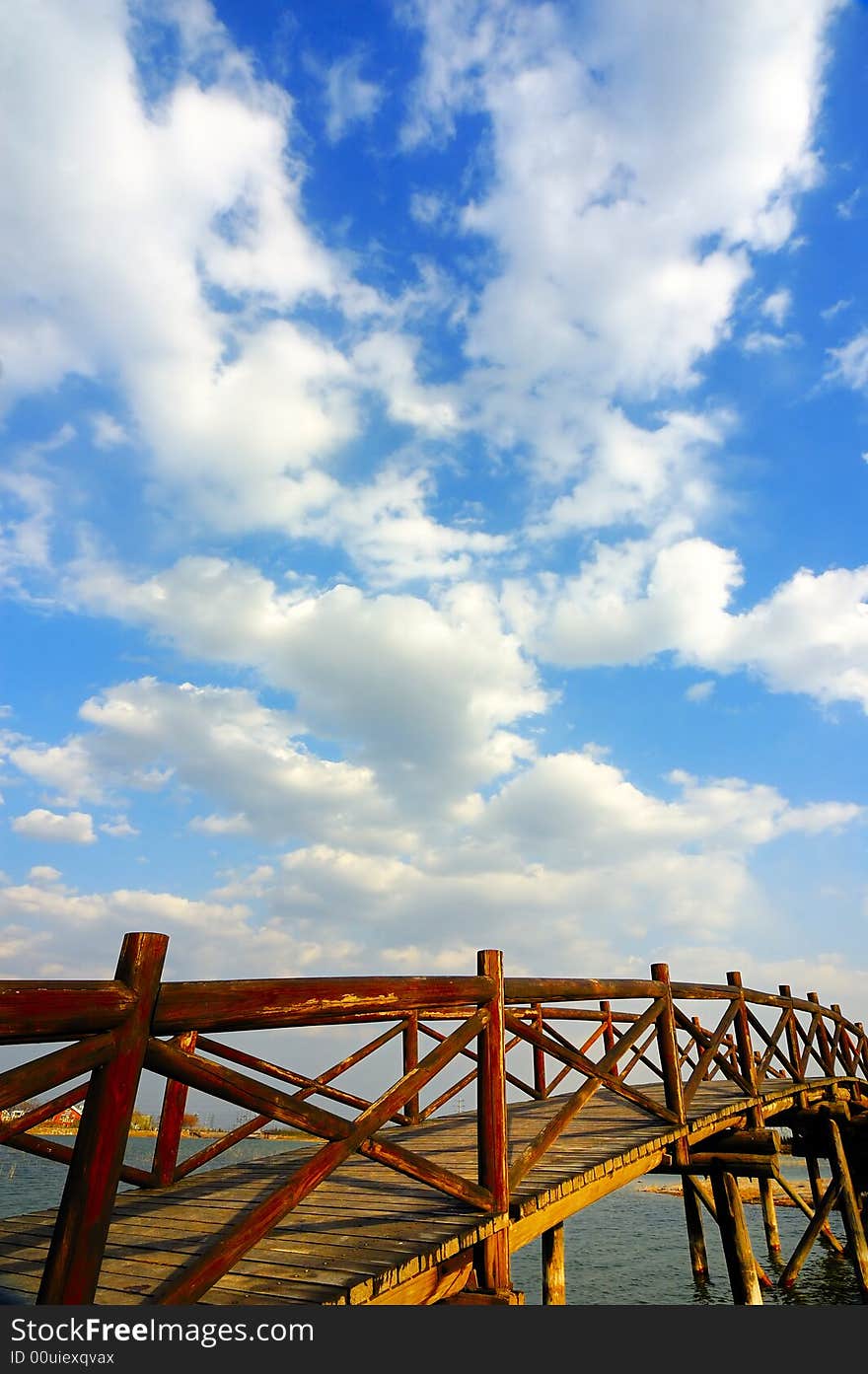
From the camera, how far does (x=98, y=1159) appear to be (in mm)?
2844

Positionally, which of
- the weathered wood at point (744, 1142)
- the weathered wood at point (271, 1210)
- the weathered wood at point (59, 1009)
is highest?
the weathered wood at point (744, 1142)

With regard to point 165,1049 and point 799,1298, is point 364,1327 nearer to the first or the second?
point 165,1049

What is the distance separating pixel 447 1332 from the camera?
3.79 meters

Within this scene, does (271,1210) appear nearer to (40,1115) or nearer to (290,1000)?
(290,1000)

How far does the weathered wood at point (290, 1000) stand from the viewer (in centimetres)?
328

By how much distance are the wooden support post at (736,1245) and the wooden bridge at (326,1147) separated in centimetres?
70

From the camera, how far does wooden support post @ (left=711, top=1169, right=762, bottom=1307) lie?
33.0 ft

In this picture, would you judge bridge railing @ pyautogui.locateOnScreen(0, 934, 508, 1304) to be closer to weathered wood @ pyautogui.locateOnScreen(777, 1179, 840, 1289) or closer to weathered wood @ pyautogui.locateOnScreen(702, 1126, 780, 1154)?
weathered wood @ pyautogui.locateOnScreen(702, 1126, 780, 1154)

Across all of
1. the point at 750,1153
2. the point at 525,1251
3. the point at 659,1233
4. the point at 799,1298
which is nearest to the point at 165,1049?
the point at 750,1153

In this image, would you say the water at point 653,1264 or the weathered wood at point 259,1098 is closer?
the weathered wood at point 259,1098

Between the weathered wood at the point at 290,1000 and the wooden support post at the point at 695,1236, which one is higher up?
the wooden support post at the point at 695,1236

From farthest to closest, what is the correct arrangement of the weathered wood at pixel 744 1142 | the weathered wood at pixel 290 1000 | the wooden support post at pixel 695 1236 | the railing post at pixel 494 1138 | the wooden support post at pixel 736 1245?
the wooden support post at pixel 695 1236 < the wooden support post at pixel 736 1245 < the weathered wood at pixel 744 1142 < the railing post at pixel 494 1138 < the weathered wood at pixel 290 1000

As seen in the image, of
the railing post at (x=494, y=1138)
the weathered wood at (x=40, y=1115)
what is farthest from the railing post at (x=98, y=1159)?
the railing post at (x=494, y=1138)

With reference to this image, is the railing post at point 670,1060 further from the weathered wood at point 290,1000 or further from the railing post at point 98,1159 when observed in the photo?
the railing post at point 98,1159
